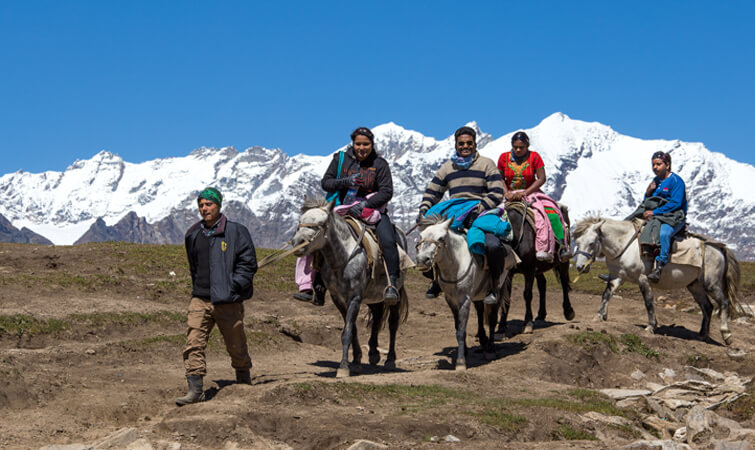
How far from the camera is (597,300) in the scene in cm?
2831

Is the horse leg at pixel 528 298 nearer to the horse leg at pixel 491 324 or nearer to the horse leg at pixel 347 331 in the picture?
the horse leg at pixel 491 324

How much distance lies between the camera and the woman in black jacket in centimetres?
1438

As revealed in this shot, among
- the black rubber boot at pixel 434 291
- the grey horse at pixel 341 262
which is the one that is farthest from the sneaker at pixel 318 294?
the black rubber boot at pixel 434 291

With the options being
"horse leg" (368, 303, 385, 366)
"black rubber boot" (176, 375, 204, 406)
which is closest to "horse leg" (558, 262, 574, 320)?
"horse leg" (368, 303, 385, 366)

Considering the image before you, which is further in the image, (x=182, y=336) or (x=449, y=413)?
(x=182, y=336)

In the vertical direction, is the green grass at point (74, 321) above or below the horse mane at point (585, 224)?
below

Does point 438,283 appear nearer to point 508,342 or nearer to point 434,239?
point 434,239

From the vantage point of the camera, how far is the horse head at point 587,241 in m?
18.8

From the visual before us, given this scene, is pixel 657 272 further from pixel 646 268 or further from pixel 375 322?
pixel 375 322

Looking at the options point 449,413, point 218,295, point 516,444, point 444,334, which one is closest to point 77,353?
point 218,295

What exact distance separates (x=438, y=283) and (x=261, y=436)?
603cm

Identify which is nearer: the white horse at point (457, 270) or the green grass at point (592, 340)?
the white horse at point (457, 270)

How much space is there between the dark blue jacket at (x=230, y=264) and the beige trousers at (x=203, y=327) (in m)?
0.22

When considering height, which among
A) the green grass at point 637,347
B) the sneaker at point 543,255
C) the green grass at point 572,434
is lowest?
the green grass at point 572,434
